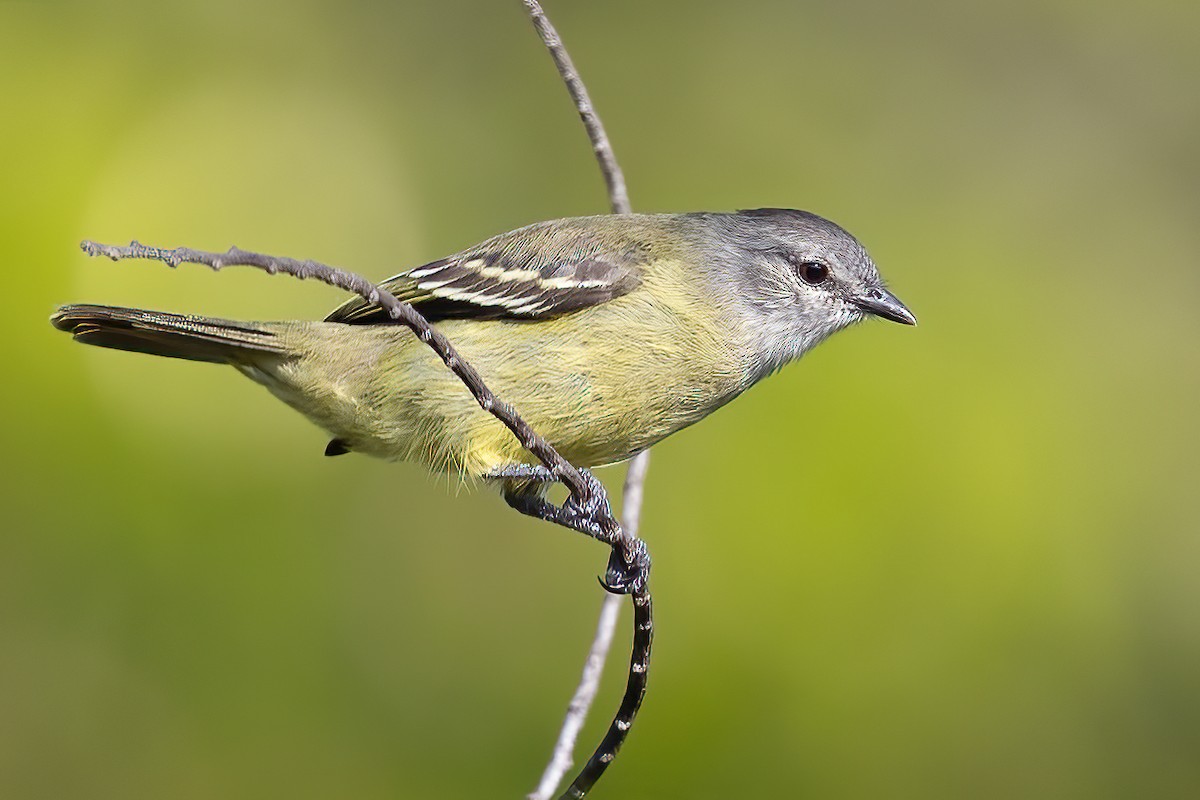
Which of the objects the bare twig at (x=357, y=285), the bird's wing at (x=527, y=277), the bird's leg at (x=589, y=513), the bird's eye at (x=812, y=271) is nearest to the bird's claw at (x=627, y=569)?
the bird's leg at (x=589, y=513)

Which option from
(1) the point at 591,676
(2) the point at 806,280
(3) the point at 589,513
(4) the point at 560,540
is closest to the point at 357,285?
(3) the point at 589,513

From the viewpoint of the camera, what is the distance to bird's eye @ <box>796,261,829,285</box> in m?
5.07

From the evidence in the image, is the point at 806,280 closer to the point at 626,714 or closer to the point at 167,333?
the point at 626,714

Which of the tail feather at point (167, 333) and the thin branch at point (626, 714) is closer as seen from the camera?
the thin branch at point (626, 714)

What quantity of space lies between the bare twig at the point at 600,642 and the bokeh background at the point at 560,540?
790mm

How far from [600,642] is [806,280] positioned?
1.67 m

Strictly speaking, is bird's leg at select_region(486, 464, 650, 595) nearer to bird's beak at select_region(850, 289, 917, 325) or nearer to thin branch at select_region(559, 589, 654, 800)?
thin branch at select_region(559, 589, 654, 800)

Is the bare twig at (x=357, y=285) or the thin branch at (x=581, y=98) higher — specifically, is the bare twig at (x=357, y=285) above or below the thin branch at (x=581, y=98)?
below

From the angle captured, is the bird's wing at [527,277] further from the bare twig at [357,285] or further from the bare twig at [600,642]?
the bare twig at [357,285]

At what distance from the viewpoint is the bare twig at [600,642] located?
12.2ft

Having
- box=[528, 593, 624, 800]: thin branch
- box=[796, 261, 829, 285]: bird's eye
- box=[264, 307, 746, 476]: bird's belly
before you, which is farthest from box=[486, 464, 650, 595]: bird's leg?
box=[796, 261, 829, 285]: bird's eye

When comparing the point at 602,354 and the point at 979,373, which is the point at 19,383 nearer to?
the point at 602,354

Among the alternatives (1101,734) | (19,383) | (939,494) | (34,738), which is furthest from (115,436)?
(1101,734)

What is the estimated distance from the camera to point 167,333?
4578 mm
